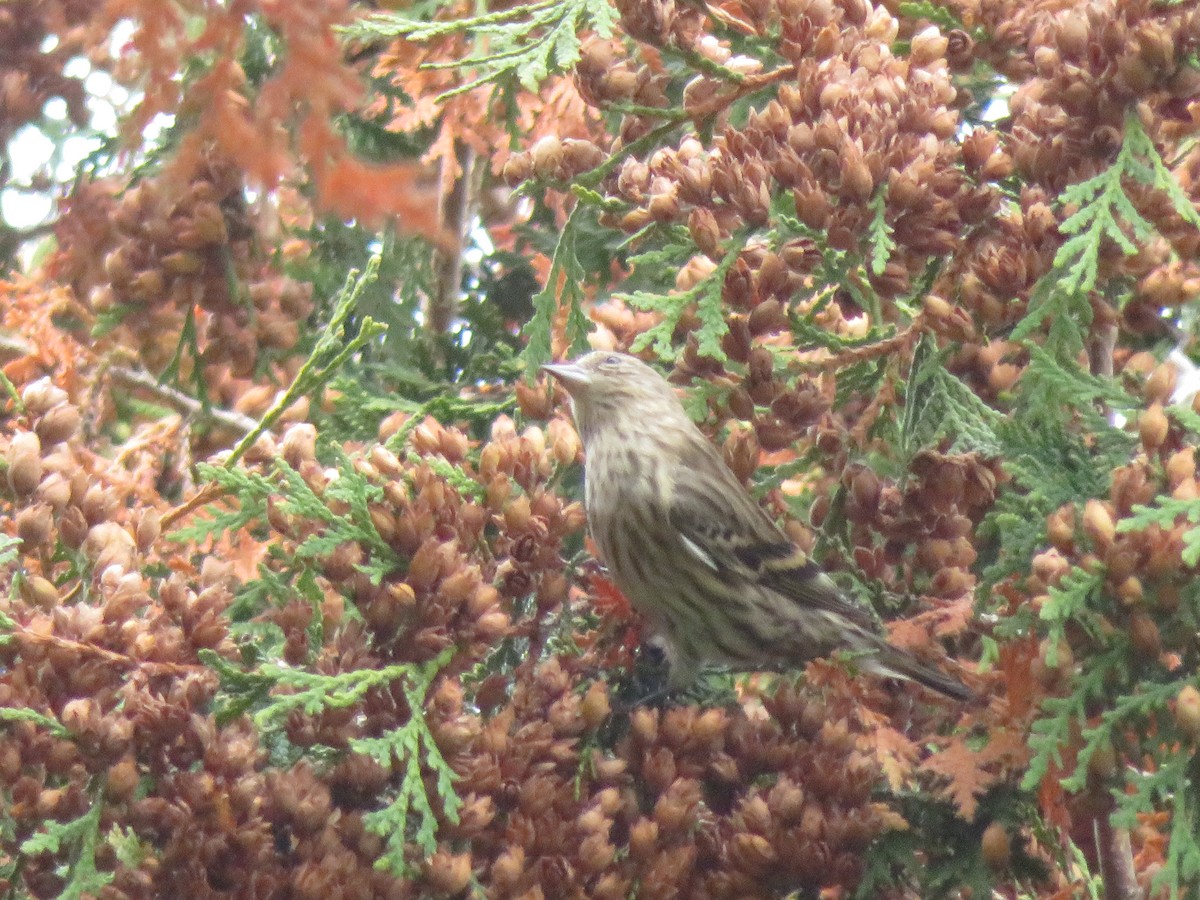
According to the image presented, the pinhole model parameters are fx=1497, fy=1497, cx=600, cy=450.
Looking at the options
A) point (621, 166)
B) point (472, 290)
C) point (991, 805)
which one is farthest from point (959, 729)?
point (472, 290)

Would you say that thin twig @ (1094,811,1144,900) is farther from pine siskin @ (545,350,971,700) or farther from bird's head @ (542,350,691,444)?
bird's head @ (542,350,691,444)

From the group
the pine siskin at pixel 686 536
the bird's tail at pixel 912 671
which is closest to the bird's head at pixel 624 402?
the pine siskin at pixel 686 536

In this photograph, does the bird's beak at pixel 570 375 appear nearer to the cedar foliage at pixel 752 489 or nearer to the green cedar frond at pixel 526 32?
the cedar foliage at pixel 752 489

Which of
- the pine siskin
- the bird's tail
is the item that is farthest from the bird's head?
the bird's tail

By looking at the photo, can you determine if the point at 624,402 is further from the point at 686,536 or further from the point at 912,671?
the point at 912,671

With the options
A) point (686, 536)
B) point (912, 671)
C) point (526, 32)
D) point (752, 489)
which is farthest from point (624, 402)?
point (912, 671)
